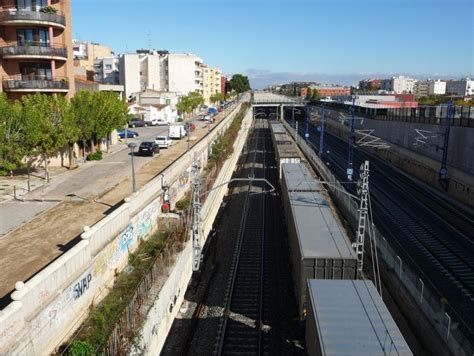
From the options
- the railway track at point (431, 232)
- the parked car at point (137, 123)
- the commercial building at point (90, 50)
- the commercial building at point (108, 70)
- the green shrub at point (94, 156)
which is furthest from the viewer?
the commercial building at point (90, 50)

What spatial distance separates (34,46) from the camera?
38.2 meters

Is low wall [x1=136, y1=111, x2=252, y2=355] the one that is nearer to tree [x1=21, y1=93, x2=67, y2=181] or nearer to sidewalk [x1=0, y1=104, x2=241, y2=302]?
sidewalk [x1=0, y1=104, x2=241, y2=302]

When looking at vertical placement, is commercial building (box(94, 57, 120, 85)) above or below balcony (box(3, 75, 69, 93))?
above

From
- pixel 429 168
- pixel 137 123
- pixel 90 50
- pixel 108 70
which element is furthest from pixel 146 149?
pixel 90 50

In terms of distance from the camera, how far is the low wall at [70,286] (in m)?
11.6

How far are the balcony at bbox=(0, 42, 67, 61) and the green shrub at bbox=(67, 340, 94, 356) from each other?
3199 cm

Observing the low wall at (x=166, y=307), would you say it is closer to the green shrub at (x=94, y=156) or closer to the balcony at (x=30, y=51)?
the green shrub at (x=94, y=156)

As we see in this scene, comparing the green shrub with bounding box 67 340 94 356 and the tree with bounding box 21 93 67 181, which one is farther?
the tree with bounding box 21 93 67 181

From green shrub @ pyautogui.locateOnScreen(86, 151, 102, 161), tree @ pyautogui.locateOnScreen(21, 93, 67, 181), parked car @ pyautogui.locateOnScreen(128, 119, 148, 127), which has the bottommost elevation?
green shrub @ pyautogui.locateOnScreen(86, 151, 102, 161)

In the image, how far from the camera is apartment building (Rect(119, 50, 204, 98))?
119 meters

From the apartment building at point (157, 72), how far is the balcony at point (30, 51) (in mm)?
81667

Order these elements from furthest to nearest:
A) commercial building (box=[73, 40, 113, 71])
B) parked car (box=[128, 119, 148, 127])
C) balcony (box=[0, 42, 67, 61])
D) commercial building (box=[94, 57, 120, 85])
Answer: commercial building (box=[73, 40, 113, 71]) < commercial building (box=[94, 57, 120, 85]) < parked car (box=[128, 119, 148, 127]) < balcony (box=[0, 42, 67, 61])

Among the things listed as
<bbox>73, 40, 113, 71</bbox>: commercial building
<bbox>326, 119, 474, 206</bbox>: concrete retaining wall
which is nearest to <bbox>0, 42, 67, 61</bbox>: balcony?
<bbox>326, 119, 474, 206</bbox>: concrete retaining wall

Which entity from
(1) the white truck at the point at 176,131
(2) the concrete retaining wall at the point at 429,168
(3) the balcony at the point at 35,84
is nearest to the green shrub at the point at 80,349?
(3) the balcony at the point at 35,84
